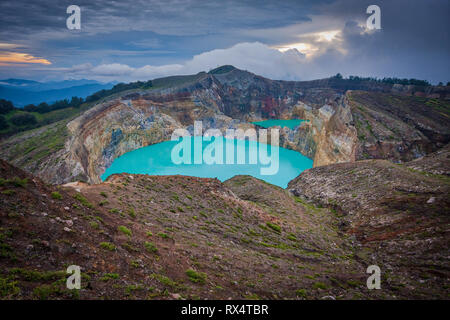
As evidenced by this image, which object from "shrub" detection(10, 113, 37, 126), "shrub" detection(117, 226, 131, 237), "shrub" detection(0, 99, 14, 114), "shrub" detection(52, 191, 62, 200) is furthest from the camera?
"shrub" detection(0, 99, 14, 114)

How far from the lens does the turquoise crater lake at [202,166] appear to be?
4931cm

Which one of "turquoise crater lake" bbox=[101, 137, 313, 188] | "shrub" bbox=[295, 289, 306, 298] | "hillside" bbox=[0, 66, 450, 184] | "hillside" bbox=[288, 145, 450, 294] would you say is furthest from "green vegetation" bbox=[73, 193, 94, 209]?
"turquoise crater lake" bbox=[101, 137, 313, 188]

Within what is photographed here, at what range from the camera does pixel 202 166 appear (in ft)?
177

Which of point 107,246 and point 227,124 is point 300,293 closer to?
point 107,246

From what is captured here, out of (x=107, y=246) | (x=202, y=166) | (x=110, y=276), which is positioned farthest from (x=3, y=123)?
(x=110, y=276)

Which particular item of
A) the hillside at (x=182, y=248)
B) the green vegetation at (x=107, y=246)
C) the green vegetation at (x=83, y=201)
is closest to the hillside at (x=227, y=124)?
the hillside at (x=182, y=248)

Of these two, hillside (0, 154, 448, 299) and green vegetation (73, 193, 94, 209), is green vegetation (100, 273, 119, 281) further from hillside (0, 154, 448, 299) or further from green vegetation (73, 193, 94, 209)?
green vegetation (73, 193, 94, 209)

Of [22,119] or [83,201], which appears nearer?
[83,201]

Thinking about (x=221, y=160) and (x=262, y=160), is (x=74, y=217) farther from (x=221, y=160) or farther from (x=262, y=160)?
(x=262, y=160)

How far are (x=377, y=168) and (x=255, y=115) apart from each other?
76553mm

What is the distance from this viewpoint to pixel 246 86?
10388 centimetres

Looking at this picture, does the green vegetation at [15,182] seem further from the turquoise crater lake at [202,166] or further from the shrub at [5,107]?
the shrub at [5,107]

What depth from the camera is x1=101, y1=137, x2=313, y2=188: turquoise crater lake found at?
4931 cm
